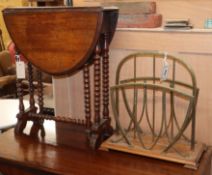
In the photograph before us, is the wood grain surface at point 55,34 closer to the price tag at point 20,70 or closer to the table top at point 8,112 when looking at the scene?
the price tag at point 20,70

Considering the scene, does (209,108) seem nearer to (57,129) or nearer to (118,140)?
(118,140)

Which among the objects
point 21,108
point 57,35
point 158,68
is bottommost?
point 21,108

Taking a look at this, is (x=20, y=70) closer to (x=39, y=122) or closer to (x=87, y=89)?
(x=39, y=122)

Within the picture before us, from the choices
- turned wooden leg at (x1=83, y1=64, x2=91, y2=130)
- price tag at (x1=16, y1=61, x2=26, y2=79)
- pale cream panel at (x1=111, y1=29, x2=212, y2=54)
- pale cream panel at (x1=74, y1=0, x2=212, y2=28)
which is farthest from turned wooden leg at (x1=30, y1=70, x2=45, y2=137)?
pale cream panel at (x1=74, y1=0, x2=212, y2=28)

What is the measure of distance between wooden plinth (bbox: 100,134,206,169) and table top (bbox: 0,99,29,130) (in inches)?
38.0

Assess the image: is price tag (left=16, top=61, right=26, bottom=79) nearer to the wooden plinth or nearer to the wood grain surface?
the wood grain surface

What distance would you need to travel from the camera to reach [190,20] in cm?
175

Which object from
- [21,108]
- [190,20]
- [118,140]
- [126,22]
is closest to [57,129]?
[21,108]

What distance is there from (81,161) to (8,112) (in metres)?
1.22

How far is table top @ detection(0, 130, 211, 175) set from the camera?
1.38 m

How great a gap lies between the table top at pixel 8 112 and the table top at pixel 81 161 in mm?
566

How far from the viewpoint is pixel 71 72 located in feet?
5.16

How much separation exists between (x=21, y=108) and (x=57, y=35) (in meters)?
0.53

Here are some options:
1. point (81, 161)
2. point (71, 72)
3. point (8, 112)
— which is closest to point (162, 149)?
point (81, 161)
